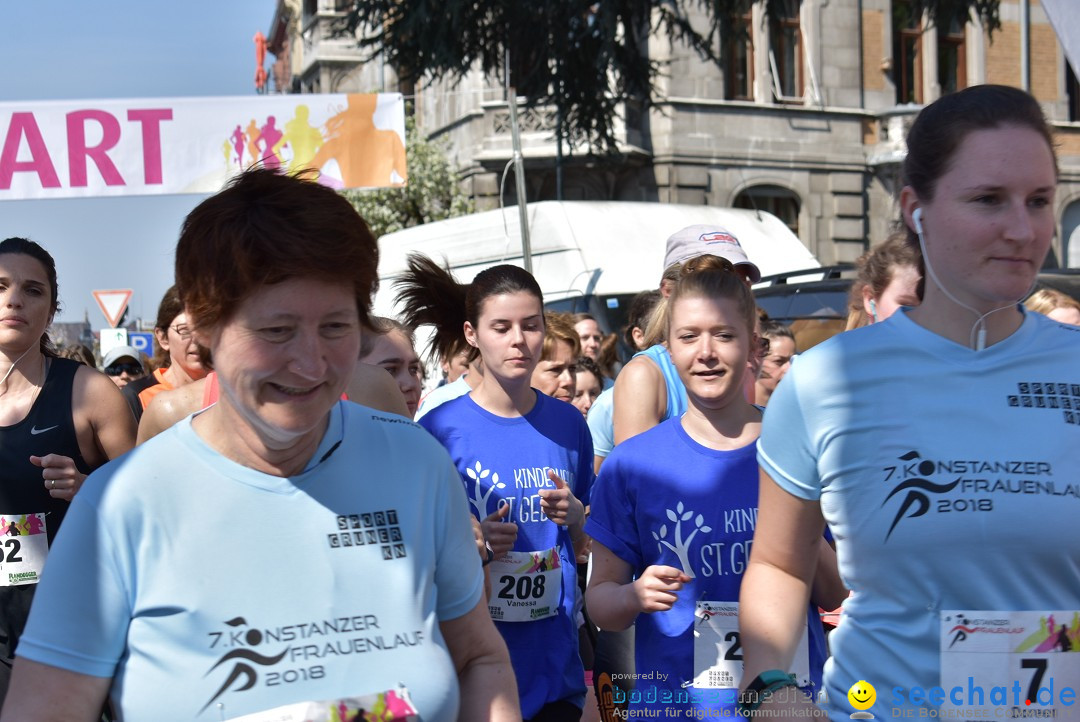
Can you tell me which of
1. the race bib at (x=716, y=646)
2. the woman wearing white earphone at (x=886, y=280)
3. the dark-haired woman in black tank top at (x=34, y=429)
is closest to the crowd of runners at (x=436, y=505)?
the race bib at (x=716, y=646)

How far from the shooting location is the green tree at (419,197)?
23906 millimetres

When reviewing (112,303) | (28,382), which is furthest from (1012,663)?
(112,303)

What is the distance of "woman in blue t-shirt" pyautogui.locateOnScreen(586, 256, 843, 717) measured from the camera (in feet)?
10.6

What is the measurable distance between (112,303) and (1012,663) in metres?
18.1

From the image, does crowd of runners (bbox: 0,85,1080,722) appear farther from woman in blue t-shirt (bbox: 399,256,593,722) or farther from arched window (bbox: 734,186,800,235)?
arched window (bbox: 734,186,800,235)

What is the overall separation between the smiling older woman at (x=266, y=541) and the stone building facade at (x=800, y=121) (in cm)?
2116

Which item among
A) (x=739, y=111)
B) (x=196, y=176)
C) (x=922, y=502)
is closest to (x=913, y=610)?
(x=922, y=502)

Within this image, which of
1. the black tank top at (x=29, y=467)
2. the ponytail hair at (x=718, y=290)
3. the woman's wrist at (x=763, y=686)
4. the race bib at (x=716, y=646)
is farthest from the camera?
the black tank top at (x=29, y=467)

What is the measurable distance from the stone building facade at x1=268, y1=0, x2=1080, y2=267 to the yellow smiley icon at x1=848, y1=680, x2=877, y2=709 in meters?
21.2

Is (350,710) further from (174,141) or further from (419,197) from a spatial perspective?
(419,197)

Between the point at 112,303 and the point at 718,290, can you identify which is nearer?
the point at 718,290

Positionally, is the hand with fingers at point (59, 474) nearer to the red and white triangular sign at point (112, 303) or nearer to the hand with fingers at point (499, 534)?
the hand with fingers at point (499, 534)

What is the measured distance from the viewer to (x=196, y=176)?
892 centimetres

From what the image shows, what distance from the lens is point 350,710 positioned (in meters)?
1.95
